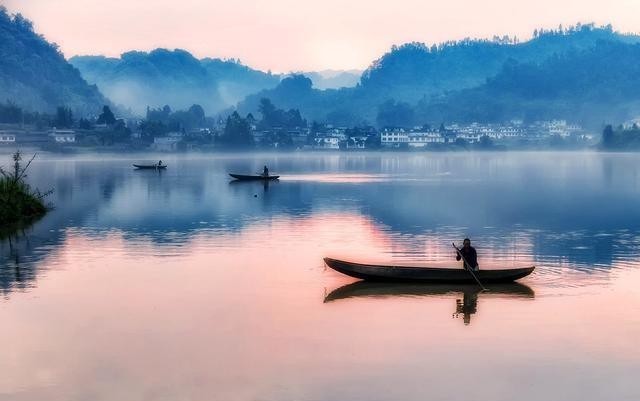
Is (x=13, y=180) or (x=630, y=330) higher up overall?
(x=13, y=180)

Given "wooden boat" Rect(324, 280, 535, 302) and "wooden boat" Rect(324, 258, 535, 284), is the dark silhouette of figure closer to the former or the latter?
"wooden boat" Rect(324, 280, 535, 302)

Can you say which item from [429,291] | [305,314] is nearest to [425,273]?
[429,291]

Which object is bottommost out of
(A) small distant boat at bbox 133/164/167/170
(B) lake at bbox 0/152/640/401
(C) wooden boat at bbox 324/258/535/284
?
(B) lake at bbox 0/152/640/401

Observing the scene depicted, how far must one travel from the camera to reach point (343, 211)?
69.7 metres

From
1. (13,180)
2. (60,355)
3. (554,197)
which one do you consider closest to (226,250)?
(13,180)

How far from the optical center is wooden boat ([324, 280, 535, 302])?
1300 inches

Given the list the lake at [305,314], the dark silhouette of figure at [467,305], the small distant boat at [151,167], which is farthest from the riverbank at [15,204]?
the small distant boat at [151,167]

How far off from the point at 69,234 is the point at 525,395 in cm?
3633

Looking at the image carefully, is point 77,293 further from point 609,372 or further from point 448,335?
point 609,372

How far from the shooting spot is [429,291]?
33.4 m

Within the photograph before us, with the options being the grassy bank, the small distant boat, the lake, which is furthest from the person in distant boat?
the small distant boat

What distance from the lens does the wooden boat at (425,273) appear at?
33.0 metres

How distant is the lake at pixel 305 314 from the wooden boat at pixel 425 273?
52cm

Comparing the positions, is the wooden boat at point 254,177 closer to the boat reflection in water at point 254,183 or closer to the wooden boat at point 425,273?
the boat reflection in water at point 254,183
